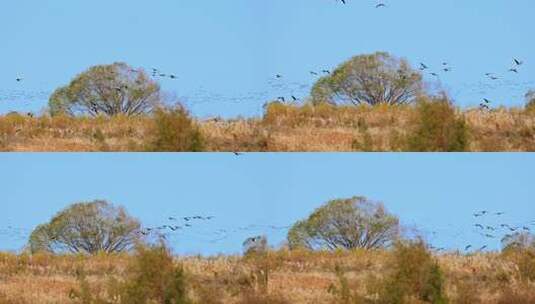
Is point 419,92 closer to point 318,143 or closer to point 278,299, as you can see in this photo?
point 318,143

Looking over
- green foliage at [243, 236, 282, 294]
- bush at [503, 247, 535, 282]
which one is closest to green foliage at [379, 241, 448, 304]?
bush at [503, 247, 535, 282]

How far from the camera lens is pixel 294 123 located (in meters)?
27.3

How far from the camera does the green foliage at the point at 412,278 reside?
88.6ft

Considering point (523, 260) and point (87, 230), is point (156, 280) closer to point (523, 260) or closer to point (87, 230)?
point (87, 230)

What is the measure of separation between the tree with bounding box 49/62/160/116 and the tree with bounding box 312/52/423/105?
2.25m

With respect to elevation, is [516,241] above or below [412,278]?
above

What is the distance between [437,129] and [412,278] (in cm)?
196

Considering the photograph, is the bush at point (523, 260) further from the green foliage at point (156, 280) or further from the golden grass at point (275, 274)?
the green foliage at point (156, 280)

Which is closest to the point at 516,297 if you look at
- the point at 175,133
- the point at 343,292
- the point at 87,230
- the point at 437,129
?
the point at 343,292

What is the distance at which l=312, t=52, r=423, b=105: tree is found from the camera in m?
27.8

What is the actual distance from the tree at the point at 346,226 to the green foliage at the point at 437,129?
3.71 ft

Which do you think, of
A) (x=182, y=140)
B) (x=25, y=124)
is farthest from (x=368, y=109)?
(x=25, y=124)

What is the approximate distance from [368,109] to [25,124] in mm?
4491

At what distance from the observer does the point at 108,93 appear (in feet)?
91.7
